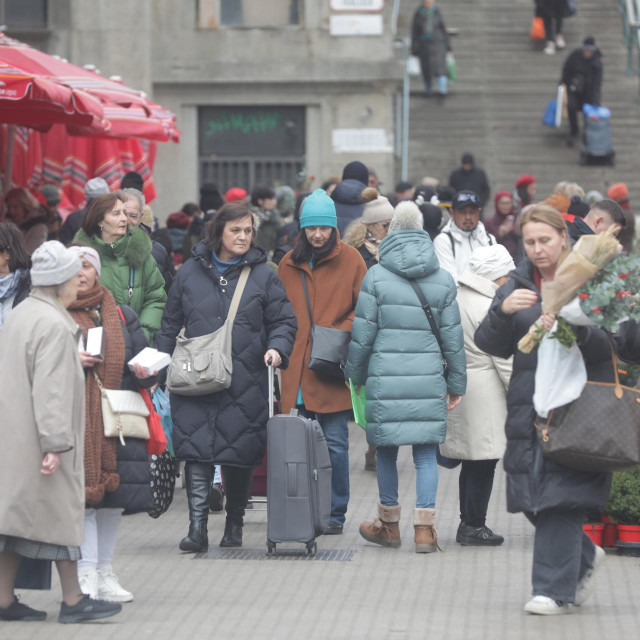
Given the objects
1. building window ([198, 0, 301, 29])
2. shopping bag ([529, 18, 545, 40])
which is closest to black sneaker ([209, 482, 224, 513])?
building window ([198, 0, 301, 29])

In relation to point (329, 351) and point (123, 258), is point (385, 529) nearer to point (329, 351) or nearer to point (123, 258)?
point (329, 351)

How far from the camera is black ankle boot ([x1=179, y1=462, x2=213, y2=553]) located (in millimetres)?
8469

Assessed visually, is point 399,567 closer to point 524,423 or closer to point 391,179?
point 524,423

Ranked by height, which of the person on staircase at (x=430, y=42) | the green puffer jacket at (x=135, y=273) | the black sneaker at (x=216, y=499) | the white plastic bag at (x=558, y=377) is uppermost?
the person on staircase at (x=430, y=42)

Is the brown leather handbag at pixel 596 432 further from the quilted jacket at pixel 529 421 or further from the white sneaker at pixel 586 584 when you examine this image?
the white sneaker at pixel 586 584

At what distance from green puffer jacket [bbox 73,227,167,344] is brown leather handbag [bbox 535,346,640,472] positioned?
10.5 ft

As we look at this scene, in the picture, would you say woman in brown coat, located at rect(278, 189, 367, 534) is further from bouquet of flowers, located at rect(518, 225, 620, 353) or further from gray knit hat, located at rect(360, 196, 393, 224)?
bouquet of flowers, located at rect(518, 225, 620, 353)

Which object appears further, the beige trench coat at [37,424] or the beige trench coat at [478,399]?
the beige trench coat at [478,399]

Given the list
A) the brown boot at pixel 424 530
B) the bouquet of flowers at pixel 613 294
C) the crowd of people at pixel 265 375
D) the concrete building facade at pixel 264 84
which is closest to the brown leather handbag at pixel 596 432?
the crowd of people at pixel 265 375

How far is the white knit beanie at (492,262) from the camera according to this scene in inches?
351

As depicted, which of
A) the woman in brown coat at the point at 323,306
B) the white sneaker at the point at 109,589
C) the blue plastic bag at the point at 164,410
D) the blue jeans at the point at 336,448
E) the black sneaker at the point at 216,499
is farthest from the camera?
the black sneaker at the point at 216,499

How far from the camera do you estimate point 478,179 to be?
20828mm

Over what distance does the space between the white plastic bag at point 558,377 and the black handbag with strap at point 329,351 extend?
2328mm

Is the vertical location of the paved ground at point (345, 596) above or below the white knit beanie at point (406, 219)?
below
